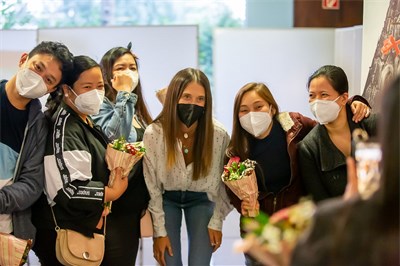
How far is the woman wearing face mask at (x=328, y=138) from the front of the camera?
344 centimetres

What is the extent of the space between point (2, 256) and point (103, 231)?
584 mm

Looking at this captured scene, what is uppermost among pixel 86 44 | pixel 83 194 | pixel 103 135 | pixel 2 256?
pixel 86 44

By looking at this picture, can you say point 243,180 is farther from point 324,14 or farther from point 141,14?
point 141,14

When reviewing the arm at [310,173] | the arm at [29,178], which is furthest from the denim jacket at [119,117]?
the arm at [310,173]

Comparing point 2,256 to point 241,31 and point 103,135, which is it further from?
point 241,31

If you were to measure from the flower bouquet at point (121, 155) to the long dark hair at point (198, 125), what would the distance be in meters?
0.25

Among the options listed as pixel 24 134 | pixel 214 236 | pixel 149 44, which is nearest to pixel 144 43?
pixel 149 44

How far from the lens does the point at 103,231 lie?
3520 millimetres

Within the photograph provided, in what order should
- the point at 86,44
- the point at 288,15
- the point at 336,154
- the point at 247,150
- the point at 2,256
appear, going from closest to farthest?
the point at 2,256
the point at 336,154
the point at 247,150
the point at 86,44
the point at 288,15

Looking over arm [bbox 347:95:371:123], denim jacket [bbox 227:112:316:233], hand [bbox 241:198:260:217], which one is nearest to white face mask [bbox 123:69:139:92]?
denim jacket [bbox 227:112:316:233]

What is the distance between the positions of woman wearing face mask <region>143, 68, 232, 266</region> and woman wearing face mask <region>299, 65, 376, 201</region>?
57cm

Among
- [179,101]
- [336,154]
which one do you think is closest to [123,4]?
[179,101]

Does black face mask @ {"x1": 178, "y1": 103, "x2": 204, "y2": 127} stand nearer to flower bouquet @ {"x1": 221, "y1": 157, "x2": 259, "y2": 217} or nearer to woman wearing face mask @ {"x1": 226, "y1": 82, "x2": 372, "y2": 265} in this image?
woman wearing face mask @ {"x1": 226, "y1": 82, "x2": 372, "y2": 265}

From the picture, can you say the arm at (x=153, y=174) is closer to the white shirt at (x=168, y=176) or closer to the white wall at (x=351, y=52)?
the white shirt at (x=168, y=176)
